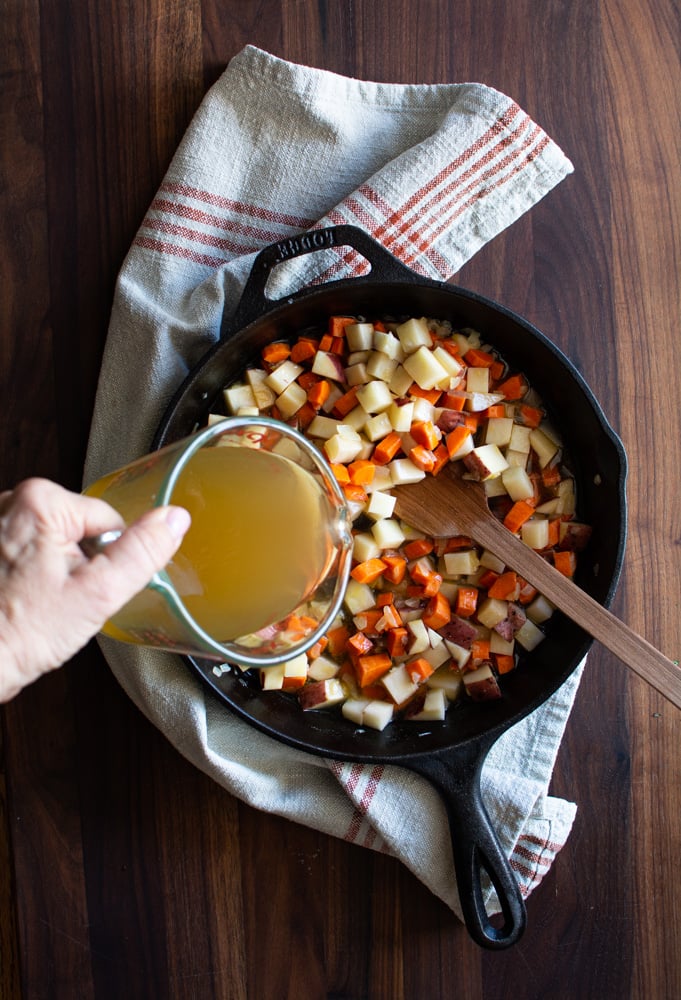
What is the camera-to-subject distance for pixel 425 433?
5.16ft

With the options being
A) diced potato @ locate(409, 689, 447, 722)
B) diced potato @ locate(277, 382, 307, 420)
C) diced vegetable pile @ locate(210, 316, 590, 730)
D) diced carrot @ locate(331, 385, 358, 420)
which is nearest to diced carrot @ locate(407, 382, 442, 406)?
diced vegetable pile @ locate(210, 316, 590, 730)

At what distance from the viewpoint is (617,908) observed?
172cm

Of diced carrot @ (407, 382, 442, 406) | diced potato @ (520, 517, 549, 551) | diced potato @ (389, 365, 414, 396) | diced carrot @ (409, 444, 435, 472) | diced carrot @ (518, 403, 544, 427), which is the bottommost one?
diced potato @ (520, 517, 549, 551)

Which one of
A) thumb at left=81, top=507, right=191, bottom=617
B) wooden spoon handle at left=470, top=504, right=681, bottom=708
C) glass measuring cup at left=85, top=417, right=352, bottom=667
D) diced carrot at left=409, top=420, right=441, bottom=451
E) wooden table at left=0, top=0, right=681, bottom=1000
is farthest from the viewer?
wooden table at left=0, top=0, right=681, bottom=1000

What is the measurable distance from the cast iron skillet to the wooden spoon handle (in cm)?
4

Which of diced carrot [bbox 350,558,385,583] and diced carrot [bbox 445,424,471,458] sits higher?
diced carrot [bbox 445,424,471,458]

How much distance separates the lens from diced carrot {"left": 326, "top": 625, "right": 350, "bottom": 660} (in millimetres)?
1647

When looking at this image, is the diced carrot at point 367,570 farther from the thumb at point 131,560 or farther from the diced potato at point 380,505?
the thumb at point 131,560

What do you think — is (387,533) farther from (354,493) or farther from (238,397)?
(238,397)

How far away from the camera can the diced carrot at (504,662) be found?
5.45 feet

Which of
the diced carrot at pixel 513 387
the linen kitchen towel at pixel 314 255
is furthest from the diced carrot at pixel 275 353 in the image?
the diced carrot at pixel 513 387

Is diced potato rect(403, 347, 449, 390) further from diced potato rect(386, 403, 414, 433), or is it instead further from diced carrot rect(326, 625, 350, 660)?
diced carrot rect(326, 625, 350, 660)

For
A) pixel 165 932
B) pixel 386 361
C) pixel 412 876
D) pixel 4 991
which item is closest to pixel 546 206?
pixel 386 361

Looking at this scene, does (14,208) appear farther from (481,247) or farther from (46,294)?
(481,247)
